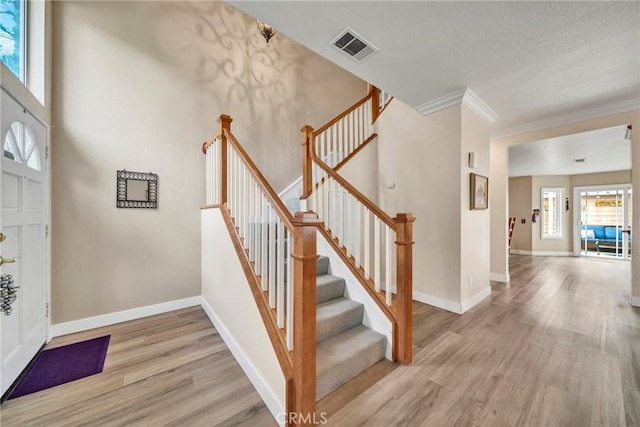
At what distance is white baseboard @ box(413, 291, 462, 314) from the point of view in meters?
3.12

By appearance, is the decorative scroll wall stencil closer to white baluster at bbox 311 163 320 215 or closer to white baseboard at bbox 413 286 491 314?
white baluster at bbox 311 163 320 215

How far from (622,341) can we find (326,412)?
2983mm

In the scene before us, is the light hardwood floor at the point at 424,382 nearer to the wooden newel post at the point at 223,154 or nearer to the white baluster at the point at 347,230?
the white baluster at the point at 347,230

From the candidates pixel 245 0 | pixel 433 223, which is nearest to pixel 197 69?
pixel 245 0

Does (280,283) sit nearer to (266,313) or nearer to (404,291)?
(266,313)

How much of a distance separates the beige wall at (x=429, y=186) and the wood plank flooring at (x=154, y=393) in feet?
8.42

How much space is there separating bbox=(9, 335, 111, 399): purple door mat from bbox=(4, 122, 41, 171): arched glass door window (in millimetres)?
1642

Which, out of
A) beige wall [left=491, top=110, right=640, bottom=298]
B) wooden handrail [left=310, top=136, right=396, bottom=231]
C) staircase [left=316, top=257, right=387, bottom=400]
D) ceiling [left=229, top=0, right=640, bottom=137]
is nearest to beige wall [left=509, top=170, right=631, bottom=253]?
beige wall [left=491, top=110, right=640, bottom=298]

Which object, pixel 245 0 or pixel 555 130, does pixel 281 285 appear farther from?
pixel 555 130

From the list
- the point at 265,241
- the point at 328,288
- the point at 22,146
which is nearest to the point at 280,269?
the point at 265,241

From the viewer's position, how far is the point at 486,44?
2.15 metres

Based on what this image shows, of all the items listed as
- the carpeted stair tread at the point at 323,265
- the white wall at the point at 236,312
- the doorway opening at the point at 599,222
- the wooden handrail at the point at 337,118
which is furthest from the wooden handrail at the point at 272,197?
the doorway opening at the point at 599,222

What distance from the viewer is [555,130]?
3.94 meters

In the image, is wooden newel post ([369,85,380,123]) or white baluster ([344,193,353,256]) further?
wooden newel post ([369,85,380,123])
